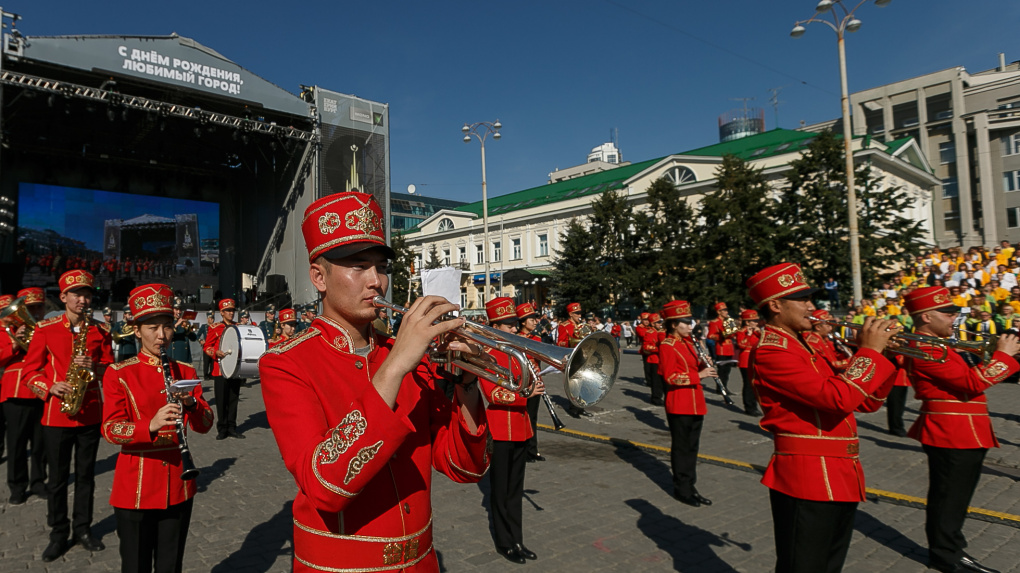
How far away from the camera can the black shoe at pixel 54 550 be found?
5.25 metres

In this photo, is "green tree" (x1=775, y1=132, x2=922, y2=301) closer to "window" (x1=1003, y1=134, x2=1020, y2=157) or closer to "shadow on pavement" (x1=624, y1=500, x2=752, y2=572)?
"shadow on pavement" (x1=624, y1=500, x2=752, y2=572)

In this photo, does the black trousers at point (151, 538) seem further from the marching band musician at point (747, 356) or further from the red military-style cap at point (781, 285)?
the marching band musician at point (747, 356)

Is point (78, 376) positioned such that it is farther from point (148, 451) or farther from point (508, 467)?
point (508, 467)

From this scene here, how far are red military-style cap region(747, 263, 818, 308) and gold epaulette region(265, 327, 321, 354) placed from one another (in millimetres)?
2764

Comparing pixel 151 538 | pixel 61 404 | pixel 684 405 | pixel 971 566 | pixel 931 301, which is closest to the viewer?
pixel 151 538

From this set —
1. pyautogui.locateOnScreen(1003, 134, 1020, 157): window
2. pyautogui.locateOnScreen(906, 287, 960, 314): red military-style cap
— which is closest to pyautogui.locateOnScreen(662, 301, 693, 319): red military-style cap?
pyautogui.locateOnScreen(906, 287, 960, 314): red military-style cap

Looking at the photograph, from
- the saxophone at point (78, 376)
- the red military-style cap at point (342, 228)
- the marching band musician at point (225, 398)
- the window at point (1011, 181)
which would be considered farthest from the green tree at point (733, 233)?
the window at point (1011, 181)

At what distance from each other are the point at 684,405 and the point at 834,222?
23.7 metres

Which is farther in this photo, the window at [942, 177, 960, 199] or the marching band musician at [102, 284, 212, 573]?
the window at [942, 177, 960, 199]

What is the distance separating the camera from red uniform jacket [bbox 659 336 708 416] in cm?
712

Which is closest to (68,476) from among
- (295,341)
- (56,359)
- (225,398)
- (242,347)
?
(56,359)

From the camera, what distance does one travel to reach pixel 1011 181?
49.4 m

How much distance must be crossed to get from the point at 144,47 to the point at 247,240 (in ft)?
37.9

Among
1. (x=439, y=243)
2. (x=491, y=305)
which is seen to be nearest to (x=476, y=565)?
(x=491, y=305)
